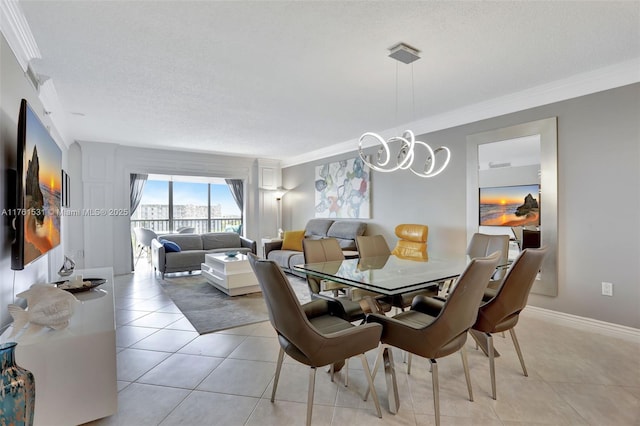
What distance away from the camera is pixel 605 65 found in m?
2.81

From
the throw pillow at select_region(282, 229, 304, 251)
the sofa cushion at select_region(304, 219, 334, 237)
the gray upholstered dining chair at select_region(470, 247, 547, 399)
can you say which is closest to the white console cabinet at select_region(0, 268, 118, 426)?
the gray upholstered dining chair at select_region(470, 247, 547, 399)

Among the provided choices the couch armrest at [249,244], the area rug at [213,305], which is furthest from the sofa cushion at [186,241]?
the area rug at [213,305]

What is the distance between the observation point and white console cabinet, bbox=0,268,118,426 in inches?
61.2

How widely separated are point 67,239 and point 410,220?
19.0ft

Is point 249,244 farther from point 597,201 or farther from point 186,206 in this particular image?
point 597,201

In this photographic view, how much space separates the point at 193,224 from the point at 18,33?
722 centimetres

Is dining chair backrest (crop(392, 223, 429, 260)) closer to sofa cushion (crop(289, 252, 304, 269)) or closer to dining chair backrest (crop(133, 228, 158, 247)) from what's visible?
sofa cushion (crop(289, 252, 304, 269))

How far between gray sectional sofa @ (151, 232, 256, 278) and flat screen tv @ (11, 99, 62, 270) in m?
2.86

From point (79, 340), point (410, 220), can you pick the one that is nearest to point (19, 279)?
point (79, 340)

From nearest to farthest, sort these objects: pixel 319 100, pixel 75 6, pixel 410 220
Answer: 1. pixel 75 6
2. pixel 319 100
3. pixel 410 220

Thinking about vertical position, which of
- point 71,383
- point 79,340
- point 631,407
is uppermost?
point 79,340

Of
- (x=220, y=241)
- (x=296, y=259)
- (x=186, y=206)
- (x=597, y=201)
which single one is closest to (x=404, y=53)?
(x=597, y=201)

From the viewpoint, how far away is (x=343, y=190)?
236 inches

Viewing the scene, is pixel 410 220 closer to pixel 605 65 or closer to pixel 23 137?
pixel 605 65
